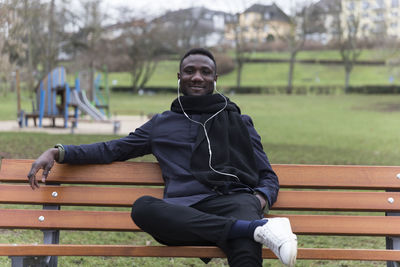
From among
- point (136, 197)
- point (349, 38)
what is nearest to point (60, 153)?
point (136, 197)

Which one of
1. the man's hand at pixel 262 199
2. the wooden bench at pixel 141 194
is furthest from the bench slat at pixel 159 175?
the man's hand at pixel 262 199

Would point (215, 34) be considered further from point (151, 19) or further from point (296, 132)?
point (296, 132)

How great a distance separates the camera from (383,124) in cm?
2228

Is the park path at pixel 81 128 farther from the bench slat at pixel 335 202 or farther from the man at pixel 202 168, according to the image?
the bench slat at pixel 335 202

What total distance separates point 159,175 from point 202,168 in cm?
41

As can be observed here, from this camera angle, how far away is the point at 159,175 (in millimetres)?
3473

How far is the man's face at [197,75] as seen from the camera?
3.41 meters

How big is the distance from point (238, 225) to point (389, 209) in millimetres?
1130

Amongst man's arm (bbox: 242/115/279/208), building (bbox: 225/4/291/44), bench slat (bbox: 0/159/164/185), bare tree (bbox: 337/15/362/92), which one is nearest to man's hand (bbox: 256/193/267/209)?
man's arm (bbox: 242/115/279/208)

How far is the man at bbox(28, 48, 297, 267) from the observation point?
110 inches

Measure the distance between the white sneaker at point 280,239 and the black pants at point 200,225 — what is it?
0.10 m

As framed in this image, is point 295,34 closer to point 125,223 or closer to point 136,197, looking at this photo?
point 136,197

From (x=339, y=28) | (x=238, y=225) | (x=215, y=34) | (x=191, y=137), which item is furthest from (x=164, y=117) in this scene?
(x=215, y=34)

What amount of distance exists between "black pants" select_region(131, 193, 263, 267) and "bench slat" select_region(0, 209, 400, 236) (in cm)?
38
